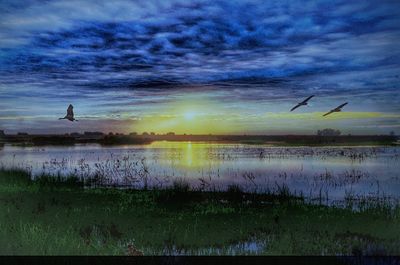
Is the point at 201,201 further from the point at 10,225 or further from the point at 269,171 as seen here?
the point at 269,171

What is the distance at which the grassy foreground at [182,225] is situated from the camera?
38.3 ft

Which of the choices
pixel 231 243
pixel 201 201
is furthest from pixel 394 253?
pixel 201 201

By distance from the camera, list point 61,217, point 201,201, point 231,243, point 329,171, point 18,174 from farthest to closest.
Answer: point 329,171 → point 18,174 → point 201,201 → point 61,217 → point 231,243

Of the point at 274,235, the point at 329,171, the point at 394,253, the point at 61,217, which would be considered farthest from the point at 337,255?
the point at 329,171

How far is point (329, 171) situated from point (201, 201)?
58.1 feet

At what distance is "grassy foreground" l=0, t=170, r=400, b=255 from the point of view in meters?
11.7

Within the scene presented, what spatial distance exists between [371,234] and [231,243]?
14.6ft

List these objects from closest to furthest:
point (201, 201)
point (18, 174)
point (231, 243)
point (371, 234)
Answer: point (231, 243), point (371, 234), point (201, 201), point (18, 174)

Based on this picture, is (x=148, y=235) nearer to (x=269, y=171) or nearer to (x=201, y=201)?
(x=201, y=201)

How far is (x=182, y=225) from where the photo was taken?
1477cm

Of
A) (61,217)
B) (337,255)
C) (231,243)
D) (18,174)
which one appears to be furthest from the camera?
(18,174)

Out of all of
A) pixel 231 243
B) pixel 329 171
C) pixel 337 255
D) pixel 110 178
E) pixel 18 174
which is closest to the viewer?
pixel 337 255

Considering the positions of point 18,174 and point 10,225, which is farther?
point 18,174

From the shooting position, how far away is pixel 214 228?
1459cm
